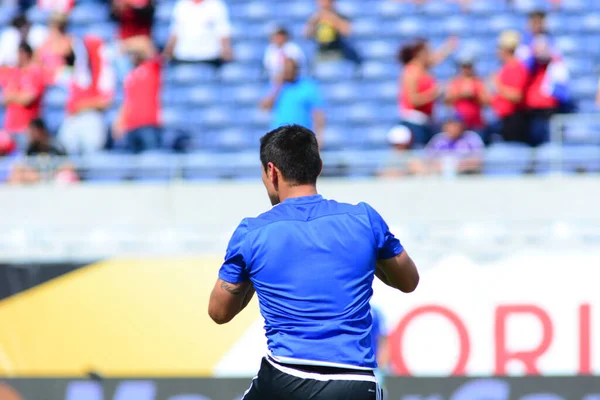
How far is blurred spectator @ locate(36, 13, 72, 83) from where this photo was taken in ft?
33.4

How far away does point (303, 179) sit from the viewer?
3.26 m

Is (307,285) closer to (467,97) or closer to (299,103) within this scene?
(299,103)

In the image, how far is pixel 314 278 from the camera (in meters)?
3.14

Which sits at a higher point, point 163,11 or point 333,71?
point 163,11

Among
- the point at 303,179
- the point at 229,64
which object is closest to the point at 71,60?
the point at 229,64

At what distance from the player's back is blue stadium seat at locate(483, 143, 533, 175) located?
4.97m

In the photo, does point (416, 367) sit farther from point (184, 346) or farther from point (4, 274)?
point (4, 274)

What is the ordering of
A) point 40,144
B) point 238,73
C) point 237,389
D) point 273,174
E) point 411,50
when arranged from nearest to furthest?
point 273,174 < point 237,389 < point 411,50 < point 40,144 < point 238,73

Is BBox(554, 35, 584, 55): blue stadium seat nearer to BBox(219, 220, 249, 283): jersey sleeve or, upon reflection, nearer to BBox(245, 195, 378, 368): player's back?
BBox(245, 195, 378, 368): player's back

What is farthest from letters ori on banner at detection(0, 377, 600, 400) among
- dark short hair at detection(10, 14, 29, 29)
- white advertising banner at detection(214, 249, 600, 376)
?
dark short hair at detection(10, 14, 29, 29)

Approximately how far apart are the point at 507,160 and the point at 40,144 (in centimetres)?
410

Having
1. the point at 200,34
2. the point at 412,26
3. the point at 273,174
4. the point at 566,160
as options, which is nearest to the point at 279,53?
the point at 200,34

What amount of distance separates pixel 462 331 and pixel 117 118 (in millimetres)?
4293

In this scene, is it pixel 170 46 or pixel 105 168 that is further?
pixel 170 46
